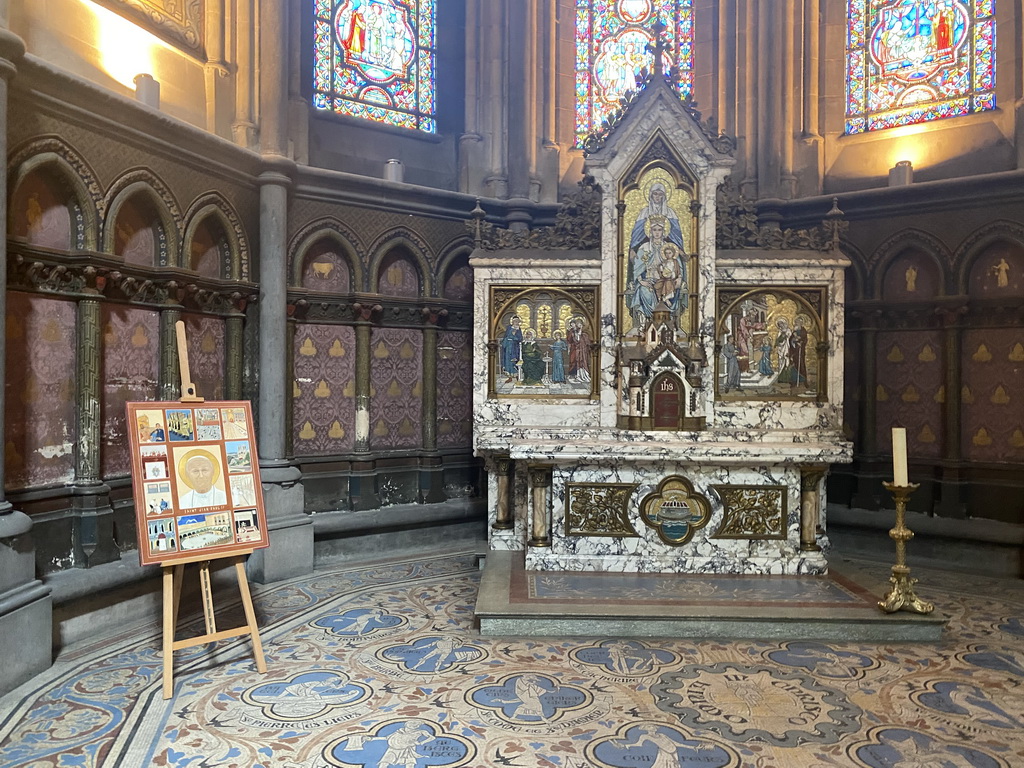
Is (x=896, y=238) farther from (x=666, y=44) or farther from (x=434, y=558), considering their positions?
(x=434, y=558)

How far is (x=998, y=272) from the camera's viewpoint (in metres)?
8.38

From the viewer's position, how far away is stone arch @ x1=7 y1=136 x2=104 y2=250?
5637 mm

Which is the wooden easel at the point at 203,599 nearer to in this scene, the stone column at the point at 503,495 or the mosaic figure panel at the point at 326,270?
the stone column at the point at 503,495

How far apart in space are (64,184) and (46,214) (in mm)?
281

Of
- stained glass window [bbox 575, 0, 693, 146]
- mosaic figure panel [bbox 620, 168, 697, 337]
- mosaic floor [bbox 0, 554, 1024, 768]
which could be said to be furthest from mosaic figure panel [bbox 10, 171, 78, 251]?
stained glass window [bbox 575, 0, 693, 146]

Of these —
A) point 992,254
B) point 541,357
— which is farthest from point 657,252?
point 992,254

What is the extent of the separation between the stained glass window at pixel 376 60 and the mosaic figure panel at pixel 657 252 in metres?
3.71

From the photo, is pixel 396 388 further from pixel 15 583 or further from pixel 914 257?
pixel 914 257

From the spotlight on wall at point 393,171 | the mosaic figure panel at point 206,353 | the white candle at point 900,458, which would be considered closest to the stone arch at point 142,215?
the mosaic figure panel at point 206,353

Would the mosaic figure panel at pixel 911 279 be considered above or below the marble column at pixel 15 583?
above

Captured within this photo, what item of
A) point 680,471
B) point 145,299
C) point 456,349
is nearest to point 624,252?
point 680,471

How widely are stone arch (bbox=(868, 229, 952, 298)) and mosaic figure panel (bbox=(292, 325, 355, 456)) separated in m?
6.25

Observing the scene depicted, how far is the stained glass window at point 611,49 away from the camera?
1041 centimetres

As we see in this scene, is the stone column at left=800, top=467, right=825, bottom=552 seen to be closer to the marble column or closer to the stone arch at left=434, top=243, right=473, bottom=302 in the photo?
the stone arch at left=434, top=243, right=473, bottom=302
